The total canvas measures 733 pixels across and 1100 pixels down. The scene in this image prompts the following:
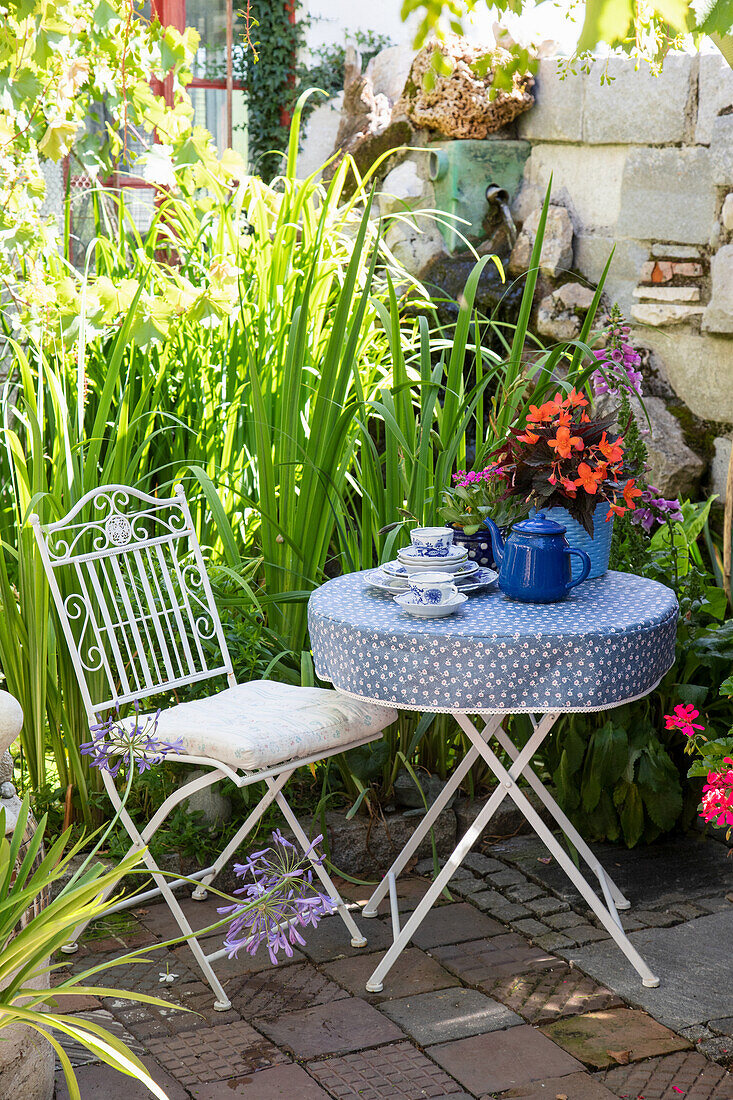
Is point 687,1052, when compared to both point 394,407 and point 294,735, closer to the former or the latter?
point 294,735

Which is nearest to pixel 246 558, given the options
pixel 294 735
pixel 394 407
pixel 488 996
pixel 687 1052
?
pixel 394 407

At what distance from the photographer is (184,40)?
354 centimetres

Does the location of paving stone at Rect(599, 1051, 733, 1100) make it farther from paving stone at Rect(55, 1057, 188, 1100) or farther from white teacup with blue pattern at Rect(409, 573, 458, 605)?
white teacup with blue pattern at Rect(409, 573, 458, 605)

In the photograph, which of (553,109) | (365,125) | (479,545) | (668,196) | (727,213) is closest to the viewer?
(479,545)

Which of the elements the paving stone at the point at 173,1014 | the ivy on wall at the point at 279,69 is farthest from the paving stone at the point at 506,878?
the ivy on wall at the point at 279,69

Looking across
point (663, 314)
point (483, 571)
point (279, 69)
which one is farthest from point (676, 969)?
point (279, 69)

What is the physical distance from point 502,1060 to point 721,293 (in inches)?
124

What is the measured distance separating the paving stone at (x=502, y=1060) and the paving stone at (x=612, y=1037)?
4 centimetres

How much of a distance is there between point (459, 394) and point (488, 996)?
1.65 meters

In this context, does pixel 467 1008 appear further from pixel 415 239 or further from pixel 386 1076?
pixel 415 239

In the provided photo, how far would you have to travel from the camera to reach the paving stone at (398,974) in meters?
2.53

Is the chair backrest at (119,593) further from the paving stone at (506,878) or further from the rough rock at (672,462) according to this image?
the rough rock at (672,462)

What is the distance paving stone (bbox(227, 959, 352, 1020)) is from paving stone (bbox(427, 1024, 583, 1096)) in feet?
1.07

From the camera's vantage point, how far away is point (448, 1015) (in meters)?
2.43
